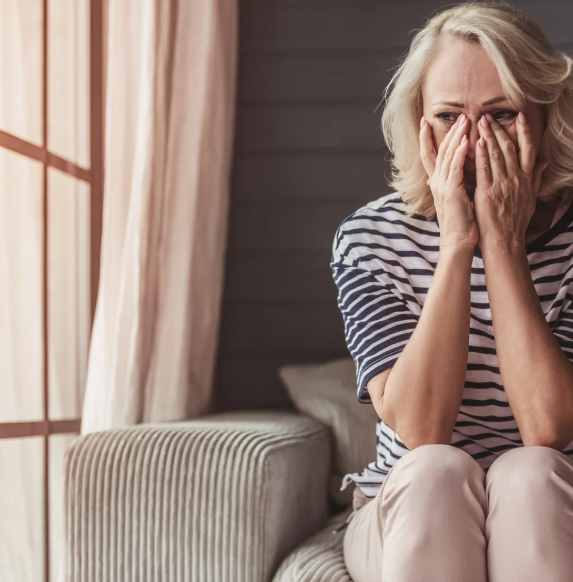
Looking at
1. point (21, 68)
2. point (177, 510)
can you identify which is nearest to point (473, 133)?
point (177, 510)

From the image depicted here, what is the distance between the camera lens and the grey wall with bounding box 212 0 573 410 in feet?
6.27

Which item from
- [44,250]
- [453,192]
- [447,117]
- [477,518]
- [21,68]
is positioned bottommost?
[477,518]

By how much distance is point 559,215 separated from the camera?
1247 mm

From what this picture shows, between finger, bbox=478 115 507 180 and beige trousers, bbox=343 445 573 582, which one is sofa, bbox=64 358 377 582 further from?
finger, bbox=478 115 507 180

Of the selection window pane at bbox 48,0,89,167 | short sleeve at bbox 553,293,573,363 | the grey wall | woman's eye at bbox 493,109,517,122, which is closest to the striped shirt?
short sleeve at bbox 553,293,573,363

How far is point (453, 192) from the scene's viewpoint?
3.78ft

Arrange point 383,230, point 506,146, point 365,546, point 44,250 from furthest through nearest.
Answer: point 44,250 < point 383,230 < point 506,146 < point 365,546

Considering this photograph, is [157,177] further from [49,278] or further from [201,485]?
[201,485]

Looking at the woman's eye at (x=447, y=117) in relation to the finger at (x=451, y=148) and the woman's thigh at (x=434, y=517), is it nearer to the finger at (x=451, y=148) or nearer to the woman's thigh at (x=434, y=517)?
the finger at (x=451, y=148)

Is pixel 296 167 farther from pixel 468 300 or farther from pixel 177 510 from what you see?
pixel 177 510

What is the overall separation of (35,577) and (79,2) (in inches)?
52.6

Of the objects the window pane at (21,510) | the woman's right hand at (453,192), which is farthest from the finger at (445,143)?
the window pane at (21,510)

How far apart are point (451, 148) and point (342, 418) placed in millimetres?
681

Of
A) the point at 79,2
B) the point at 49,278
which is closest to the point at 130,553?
the point at 49,278
